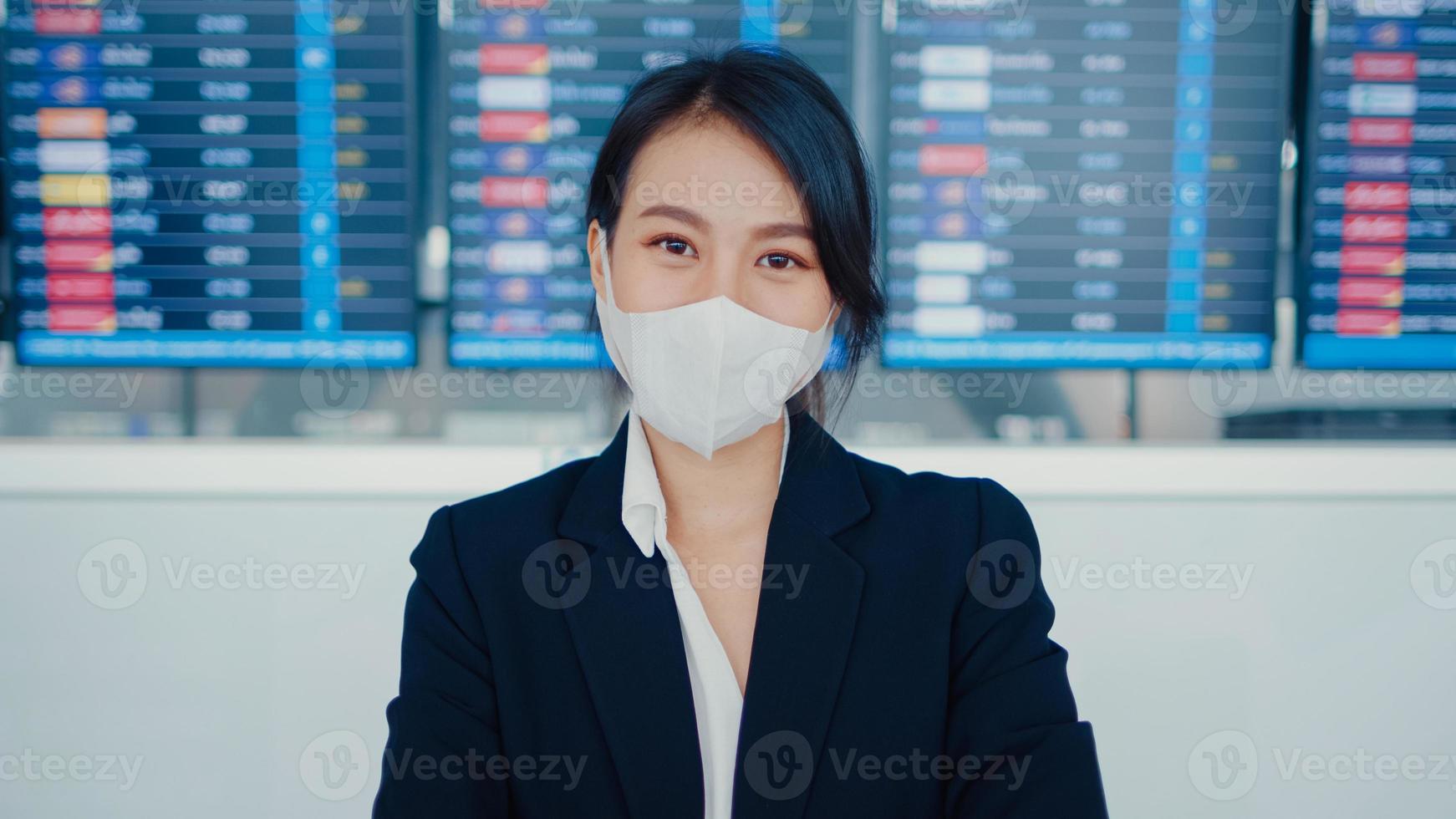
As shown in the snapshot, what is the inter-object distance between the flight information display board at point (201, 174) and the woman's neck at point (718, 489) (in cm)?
95

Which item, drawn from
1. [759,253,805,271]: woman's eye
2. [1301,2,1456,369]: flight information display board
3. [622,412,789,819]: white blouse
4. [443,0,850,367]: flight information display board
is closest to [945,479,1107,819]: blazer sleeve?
[622,412,789,819]: white blouse

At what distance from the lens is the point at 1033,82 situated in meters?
1.87

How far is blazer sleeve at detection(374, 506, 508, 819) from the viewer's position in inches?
40.8

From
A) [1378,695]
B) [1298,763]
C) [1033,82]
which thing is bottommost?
[1298,763]

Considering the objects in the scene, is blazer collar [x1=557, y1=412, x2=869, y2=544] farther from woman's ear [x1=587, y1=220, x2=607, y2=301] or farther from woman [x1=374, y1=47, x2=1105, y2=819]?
woman's ear [x1=587, y1=220, x2=607, y2=301]

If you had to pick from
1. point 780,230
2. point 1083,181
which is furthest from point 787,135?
point 1083,181

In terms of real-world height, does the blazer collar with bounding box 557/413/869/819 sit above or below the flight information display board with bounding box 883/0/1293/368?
below

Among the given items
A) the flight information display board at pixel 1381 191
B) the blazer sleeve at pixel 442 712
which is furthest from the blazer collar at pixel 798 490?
the flight information display board at pixel 1381 191

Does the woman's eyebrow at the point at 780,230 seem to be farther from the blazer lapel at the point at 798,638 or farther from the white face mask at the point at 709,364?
the blazer lapel at the point at 798,638

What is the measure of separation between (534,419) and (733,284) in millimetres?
1086

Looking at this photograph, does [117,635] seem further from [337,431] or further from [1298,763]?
[1298,763]

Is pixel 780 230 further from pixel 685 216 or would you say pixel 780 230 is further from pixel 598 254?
pixel 598 254

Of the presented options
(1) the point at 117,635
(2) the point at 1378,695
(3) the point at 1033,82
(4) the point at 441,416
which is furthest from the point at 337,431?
(2) the point at 1378,695

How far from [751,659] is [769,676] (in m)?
0.03
